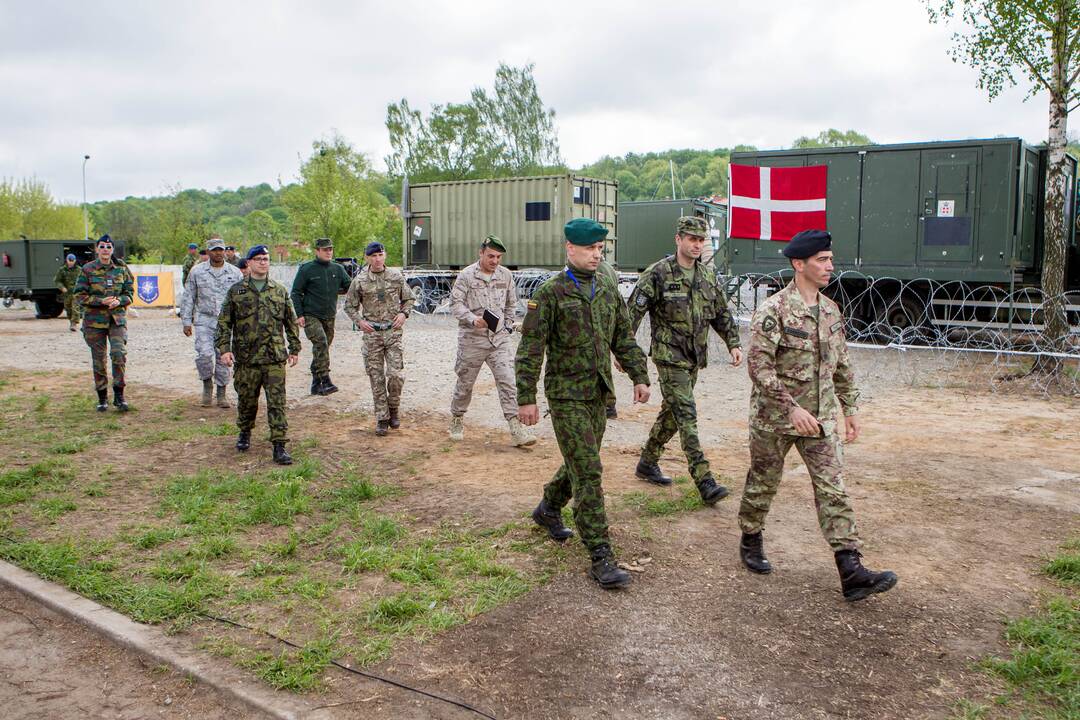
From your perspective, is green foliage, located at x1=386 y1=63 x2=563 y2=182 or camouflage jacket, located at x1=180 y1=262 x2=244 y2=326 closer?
camouflage jacket, located at x1=180 y1=262 x2=244 y2=326

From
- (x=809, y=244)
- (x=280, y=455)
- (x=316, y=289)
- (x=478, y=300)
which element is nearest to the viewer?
(x=809, y=244)

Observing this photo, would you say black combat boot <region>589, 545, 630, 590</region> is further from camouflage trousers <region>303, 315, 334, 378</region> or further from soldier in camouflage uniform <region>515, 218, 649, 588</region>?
camouflage trousers <region>303, 315, 334, 378</region>

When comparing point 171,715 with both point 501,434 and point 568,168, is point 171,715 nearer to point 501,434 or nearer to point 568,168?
point 501,434

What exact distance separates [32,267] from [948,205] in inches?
903

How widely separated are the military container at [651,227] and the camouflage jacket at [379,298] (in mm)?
15159

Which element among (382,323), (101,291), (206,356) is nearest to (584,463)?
(382,323)

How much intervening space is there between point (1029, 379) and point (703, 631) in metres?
8.64

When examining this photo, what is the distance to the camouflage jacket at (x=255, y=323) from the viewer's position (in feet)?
24.1

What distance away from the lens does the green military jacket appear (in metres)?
10.6

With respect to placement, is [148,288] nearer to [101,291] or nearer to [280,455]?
[101,291]

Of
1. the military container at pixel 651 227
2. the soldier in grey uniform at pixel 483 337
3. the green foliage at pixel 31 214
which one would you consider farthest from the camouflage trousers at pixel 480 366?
the green foliage at pixel 31 214

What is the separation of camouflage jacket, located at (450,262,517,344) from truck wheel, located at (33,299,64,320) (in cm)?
2103

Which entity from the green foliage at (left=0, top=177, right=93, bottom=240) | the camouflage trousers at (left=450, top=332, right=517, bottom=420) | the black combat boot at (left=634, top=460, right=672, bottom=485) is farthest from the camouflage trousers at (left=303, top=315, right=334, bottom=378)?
the green foliage at (left=0, top=177, right=93, bottom=240)

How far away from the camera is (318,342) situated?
10547 millimetres
